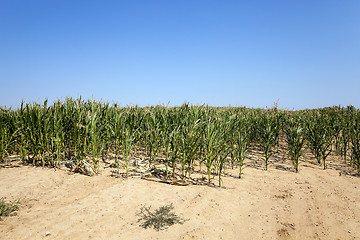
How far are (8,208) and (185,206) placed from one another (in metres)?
2.85

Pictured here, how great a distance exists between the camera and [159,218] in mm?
3049

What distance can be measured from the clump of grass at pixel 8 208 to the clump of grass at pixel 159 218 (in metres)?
2.02

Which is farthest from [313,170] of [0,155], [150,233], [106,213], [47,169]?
[0,155]

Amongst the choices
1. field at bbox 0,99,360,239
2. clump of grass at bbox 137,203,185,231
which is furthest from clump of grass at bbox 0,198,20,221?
clump of grass at bbox 137,203,185,231

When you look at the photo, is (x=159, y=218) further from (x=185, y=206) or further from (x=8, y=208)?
(x=8, y=208)

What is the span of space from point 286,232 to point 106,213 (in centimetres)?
274

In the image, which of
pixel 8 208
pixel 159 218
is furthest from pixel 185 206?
pixel 8 208

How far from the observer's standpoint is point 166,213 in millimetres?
3211

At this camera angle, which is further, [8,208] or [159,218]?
[8,208]

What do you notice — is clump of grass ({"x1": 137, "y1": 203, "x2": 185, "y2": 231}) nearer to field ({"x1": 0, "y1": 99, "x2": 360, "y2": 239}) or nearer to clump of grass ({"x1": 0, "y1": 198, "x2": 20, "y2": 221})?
field ({"x1": 0, "y1": 99, "x2": 360, "y2": 239})

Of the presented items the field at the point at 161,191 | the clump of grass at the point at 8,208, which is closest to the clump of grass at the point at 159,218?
the field at the point at 161,191

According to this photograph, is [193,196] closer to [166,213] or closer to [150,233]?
[166,213]

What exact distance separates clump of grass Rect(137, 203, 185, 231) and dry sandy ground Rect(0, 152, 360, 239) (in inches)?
3.8

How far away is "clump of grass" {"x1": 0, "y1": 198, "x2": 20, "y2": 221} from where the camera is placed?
10.4 feet
